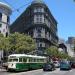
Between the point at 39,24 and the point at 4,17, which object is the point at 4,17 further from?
the point at 39,24

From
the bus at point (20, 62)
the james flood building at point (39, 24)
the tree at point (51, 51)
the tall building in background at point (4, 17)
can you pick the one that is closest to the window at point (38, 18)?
the james flood building at point (39, 24)

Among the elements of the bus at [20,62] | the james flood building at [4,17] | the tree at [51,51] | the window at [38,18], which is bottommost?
the bus at [20,62]

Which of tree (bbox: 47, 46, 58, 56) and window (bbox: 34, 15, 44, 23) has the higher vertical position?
window (bbox: 34, 15, 44, 23)

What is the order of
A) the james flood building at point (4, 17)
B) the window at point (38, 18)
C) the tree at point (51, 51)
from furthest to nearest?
the tree at point (51, 51) < the window at point (38, 18) < the james flood building at point (4, 17)

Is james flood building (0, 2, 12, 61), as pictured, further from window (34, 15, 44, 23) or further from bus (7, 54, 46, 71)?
bus (7, 54, 46, 71)

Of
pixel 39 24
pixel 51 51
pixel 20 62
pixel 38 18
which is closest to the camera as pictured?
pixel 20 62

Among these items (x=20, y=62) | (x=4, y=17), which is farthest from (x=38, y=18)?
(x=20, y=62)

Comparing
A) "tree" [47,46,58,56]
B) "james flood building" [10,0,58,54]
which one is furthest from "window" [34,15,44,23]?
"tree" [47,46,58,56]

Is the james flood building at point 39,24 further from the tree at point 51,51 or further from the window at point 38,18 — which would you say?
the tree at point 51,51

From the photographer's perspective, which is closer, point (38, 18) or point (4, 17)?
point (4, 17)

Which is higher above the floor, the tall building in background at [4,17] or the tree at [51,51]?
the tall building in background at [4,17]

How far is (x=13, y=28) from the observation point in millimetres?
133250

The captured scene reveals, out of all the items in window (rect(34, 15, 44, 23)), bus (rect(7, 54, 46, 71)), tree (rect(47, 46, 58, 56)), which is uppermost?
window (rect(34, 15, 44, 23))

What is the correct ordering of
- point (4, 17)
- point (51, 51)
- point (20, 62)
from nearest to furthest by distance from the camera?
point (20, 62)
point (4, 17)
point (51, 51)
